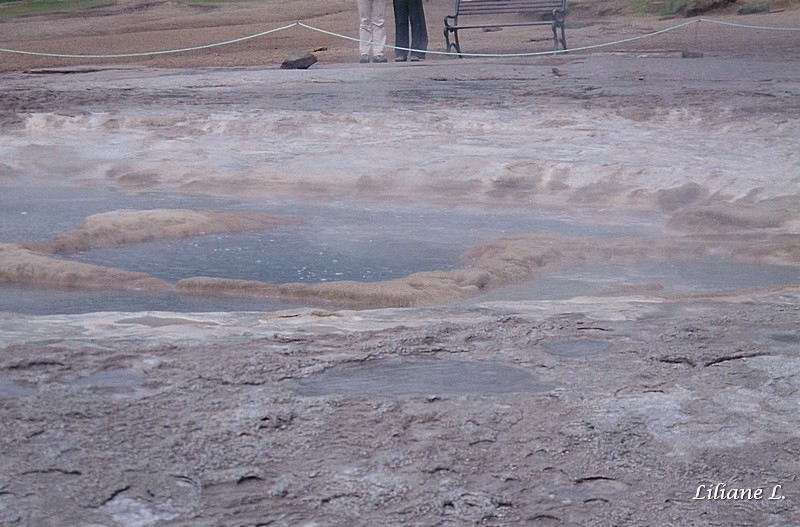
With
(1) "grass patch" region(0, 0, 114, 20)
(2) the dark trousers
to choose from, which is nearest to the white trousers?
(2) the dark trousers

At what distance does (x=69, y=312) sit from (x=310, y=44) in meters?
11.7

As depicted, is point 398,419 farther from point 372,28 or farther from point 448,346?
point 372,28

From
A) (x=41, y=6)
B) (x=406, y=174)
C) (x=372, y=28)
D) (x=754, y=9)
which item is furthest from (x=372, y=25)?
(x=41, y=6)

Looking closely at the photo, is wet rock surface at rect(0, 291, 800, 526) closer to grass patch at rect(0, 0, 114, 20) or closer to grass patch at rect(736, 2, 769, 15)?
grass patch at rect(736, 2, 769, 15)

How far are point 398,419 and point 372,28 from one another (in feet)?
30.8

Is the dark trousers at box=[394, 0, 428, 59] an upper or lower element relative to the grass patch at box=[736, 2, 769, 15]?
upper

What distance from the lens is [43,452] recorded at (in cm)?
227

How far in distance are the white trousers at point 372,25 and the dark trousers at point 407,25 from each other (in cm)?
47

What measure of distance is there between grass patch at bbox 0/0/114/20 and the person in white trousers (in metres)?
13.5

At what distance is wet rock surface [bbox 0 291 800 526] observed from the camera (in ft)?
6.90

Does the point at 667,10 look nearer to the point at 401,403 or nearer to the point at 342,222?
the point at 342,222

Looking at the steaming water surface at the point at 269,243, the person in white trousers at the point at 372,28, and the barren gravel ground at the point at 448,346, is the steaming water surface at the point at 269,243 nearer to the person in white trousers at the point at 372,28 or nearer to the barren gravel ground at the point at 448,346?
the barren gravel ground at the point at 448,346

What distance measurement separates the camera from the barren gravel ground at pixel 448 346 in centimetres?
216

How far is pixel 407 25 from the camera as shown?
480 inches
